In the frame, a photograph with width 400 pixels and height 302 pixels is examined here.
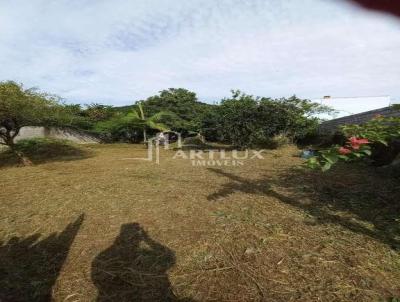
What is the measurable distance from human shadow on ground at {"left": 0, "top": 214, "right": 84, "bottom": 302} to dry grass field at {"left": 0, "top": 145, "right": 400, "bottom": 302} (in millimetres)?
14

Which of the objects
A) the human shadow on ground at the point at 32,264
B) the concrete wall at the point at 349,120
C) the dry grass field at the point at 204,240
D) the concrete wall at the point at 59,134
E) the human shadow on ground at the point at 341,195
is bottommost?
the human shadow on ground at the point at 32,264

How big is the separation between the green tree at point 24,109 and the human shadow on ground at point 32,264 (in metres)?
6.08

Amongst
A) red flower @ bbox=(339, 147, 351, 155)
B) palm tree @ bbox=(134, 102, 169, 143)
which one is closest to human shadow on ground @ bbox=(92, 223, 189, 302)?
A: red flower @ bbox=(339, 147, 351, 155)

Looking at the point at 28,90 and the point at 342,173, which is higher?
the point at 28,90

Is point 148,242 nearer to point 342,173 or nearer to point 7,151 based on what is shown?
point 342,173

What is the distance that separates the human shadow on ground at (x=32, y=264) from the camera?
328 centimetres

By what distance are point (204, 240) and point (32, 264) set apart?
193 cm

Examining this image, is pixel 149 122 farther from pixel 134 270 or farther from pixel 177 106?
pixel 134 270

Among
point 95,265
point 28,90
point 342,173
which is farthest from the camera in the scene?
point 28,90

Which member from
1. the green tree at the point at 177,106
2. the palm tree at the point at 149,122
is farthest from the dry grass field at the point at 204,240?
the green tree at the point at 177,106

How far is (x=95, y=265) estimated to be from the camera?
370cm

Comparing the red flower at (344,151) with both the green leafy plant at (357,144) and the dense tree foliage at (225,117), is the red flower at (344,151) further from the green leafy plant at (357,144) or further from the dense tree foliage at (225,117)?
the dense tree foliage at (225,117)

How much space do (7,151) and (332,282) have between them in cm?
1526

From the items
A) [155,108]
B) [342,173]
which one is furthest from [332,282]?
[155,108]
